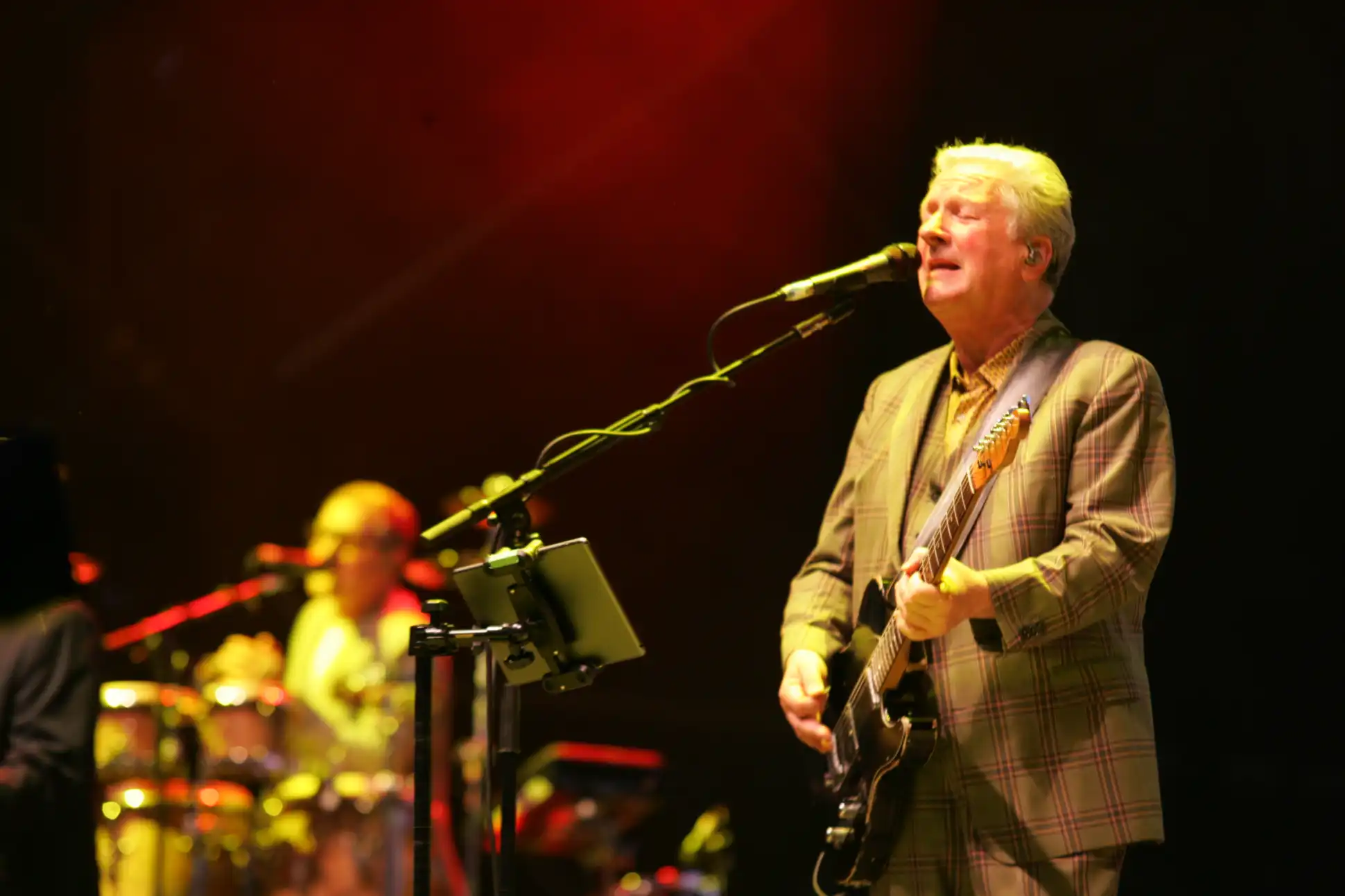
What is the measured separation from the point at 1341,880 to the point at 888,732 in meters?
2.67

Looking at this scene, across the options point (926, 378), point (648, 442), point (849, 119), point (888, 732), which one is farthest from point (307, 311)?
point (888, 732)

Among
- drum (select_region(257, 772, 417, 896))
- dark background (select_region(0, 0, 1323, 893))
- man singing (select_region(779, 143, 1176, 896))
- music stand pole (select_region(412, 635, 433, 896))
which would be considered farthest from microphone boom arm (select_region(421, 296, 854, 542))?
drum (select_region(257, 772, 417, 896))

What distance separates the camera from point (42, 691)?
2877 millimetres

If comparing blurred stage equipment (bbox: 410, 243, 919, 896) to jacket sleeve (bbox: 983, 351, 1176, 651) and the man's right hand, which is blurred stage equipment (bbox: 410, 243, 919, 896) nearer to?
the man's right hand

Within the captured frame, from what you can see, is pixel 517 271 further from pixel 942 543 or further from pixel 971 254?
pixel 942 543

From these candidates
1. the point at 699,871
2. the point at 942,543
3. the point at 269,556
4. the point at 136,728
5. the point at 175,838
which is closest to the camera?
the point at 942,543

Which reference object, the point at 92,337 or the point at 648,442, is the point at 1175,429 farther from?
the point at 92,337

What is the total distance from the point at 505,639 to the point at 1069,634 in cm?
95

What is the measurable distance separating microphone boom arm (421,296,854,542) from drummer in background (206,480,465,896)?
103 inches

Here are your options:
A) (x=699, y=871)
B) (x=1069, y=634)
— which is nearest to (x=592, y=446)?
(x=1069, y=634)

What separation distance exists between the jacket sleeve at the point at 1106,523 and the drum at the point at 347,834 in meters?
3.33

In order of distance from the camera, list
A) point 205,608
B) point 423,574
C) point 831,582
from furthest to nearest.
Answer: point 423,574 < point 205,608 < point 831,582

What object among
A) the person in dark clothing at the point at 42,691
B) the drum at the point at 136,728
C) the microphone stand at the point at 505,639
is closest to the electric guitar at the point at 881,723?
the microphone stand at the point at 505,639

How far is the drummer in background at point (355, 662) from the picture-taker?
5.23 m
